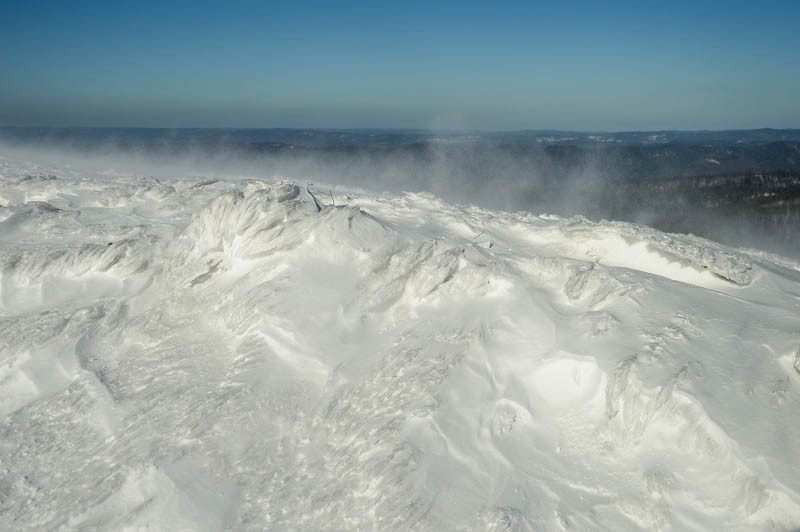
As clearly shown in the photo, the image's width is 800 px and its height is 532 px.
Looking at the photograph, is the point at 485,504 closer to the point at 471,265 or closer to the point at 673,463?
the point at 673,463

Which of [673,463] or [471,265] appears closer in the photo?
[673,463]

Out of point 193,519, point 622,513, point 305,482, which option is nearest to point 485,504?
point 622,513

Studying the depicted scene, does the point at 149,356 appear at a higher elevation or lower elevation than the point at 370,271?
lower

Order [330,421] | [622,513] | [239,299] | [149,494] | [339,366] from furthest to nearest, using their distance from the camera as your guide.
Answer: [239,299] → [339,366] → [330,421] → [149,494] → [622,513]

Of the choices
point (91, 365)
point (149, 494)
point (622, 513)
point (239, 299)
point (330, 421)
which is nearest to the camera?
point (622, 513)

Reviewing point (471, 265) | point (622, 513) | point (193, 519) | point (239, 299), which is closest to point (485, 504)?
point (622, 513)

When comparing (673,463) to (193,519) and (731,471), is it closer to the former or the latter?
(731,471)
